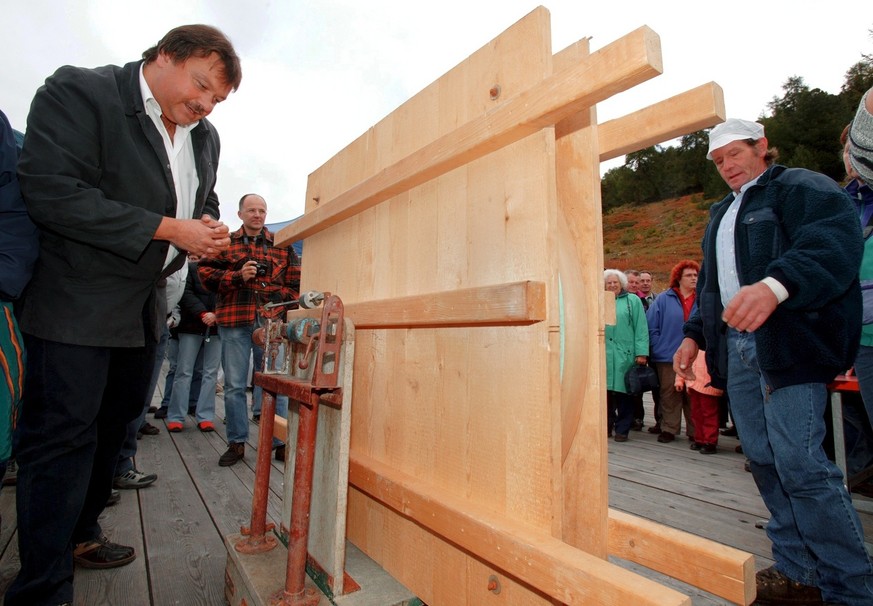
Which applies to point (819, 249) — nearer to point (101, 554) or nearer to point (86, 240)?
point (86, 240)

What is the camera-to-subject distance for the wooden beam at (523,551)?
32.9 inches

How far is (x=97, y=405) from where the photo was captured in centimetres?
151

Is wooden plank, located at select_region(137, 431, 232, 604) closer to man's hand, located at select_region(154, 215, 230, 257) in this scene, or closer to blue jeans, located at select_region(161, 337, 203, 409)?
man's hand, located at select_region(154, 215, 230, 257)

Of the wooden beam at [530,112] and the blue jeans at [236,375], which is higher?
the wooden beam at [530,112]

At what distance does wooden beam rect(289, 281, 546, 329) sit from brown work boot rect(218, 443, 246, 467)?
7.44 feet

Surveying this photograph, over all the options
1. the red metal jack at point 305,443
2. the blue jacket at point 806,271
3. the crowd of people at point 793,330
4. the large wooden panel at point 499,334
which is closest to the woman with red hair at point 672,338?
the crowd of people at point 793,330

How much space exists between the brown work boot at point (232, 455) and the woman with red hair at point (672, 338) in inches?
143

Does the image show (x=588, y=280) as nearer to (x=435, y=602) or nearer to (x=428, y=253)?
(x=428, y=253)

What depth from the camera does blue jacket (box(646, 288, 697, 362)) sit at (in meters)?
4.62

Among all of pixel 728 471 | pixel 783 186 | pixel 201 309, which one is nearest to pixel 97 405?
pixel 783 186

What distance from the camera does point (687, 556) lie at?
4.01ft

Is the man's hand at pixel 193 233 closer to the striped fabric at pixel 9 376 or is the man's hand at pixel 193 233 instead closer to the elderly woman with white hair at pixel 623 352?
the striped fabric at pixel 9 376

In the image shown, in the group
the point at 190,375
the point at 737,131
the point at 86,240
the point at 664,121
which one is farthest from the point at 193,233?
the point at 190,375

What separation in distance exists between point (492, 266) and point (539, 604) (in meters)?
0.76
